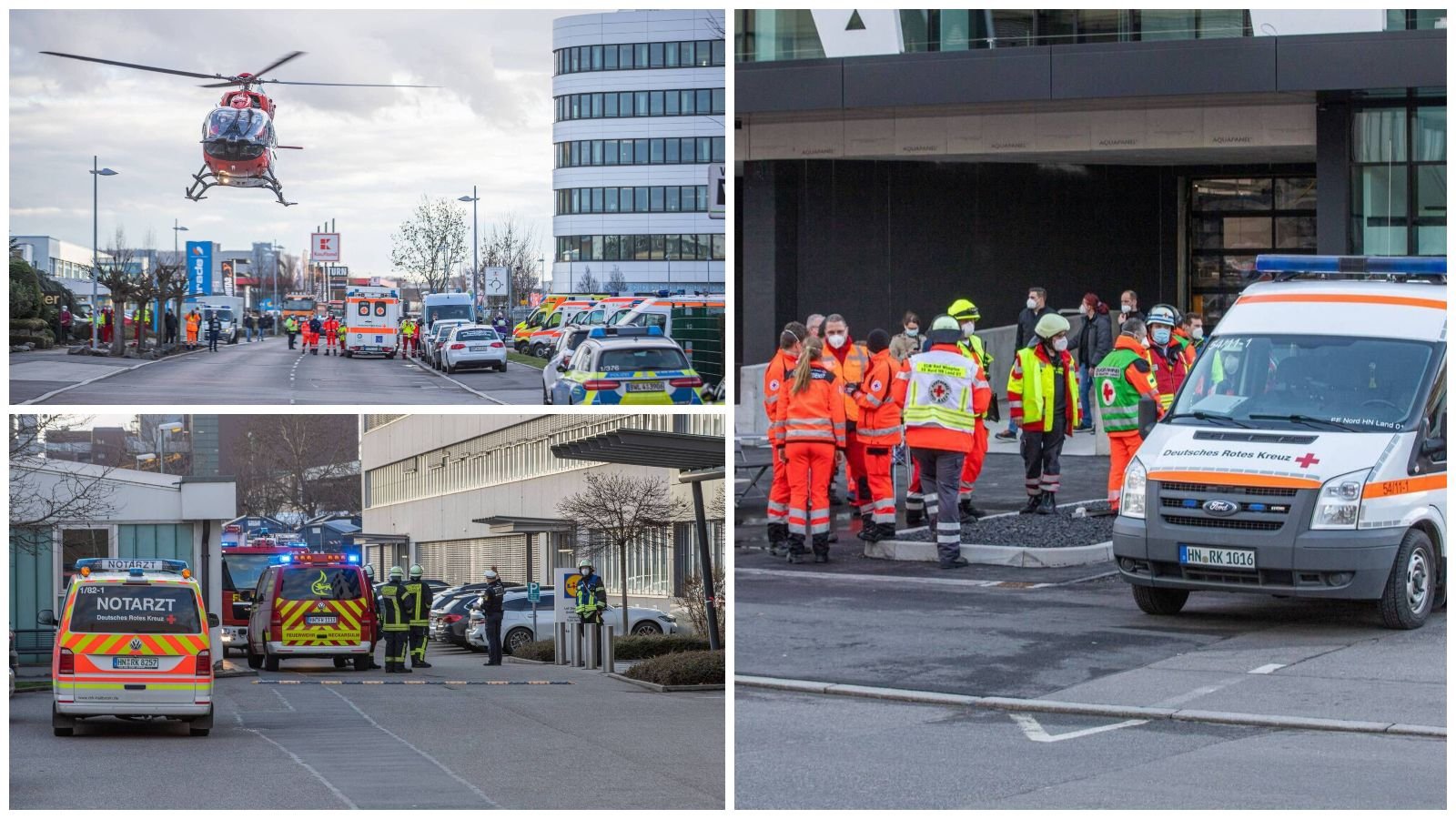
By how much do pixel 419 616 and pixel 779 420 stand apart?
7652 mm

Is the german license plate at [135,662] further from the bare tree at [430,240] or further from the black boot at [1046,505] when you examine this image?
the black boot at [1046,505]

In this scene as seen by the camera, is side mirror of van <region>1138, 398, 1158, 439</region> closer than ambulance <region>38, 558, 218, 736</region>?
No

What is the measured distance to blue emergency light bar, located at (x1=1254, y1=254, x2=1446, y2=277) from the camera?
453 inches

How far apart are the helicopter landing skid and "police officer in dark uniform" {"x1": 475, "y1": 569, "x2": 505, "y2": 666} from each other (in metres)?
12.4

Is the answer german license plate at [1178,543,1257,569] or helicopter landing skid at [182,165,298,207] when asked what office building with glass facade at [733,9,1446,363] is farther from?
helicopter landing skid at [182,165,298,207]

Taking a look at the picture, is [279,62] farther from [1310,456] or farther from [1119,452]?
[1119,452]

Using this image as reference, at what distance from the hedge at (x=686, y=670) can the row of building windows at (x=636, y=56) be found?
536 centimetres

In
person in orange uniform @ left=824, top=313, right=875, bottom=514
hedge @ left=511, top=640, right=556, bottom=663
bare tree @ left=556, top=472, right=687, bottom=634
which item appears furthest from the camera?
hedge @ left=511, top=640, right=556, bottom=663

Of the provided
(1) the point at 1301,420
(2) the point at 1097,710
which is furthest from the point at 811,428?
(2) the point at 1097,710

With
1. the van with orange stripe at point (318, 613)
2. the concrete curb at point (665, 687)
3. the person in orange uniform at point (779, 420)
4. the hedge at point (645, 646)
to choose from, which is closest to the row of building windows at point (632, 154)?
the person in orange uniform at point (779, 420)

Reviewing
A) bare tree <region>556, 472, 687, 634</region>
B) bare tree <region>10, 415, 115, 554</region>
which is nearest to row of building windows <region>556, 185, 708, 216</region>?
bare tree <region>10, 415, 115, 554</region>

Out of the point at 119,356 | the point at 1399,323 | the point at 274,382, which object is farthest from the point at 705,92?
the point at 1399,323

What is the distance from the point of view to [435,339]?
7098mm

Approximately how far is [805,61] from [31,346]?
18.7 meters
